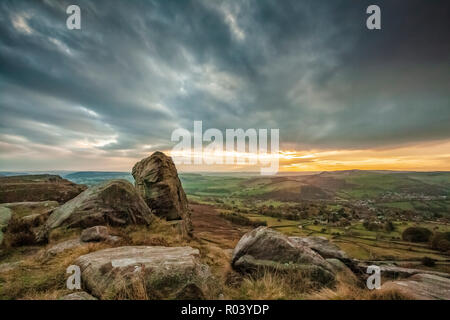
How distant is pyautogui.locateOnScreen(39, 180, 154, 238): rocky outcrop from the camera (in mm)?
10992

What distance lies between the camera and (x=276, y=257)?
26.0 feet

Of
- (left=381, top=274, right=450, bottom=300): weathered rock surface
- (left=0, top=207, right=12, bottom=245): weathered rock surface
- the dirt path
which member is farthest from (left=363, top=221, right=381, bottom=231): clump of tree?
(left=0, top=207, right=12, bottom=245): weathered rock surface

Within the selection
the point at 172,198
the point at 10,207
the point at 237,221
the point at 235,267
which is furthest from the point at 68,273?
the point at 237,221

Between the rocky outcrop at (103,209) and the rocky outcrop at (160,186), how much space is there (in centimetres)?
482

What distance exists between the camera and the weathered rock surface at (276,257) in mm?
7355

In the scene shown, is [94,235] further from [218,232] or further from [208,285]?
[218,232]

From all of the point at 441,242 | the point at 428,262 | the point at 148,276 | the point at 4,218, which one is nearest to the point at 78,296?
the point at 148,276

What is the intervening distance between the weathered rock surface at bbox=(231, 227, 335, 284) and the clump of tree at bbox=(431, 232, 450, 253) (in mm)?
76531

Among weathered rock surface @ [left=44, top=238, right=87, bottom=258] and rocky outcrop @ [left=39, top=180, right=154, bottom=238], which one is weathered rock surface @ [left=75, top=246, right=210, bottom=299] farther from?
rocky outcrop @ [left=39, top=180, right=154, bottom=238]

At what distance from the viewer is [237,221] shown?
266 ft

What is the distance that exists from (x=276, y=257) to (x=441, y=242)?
78885mm
